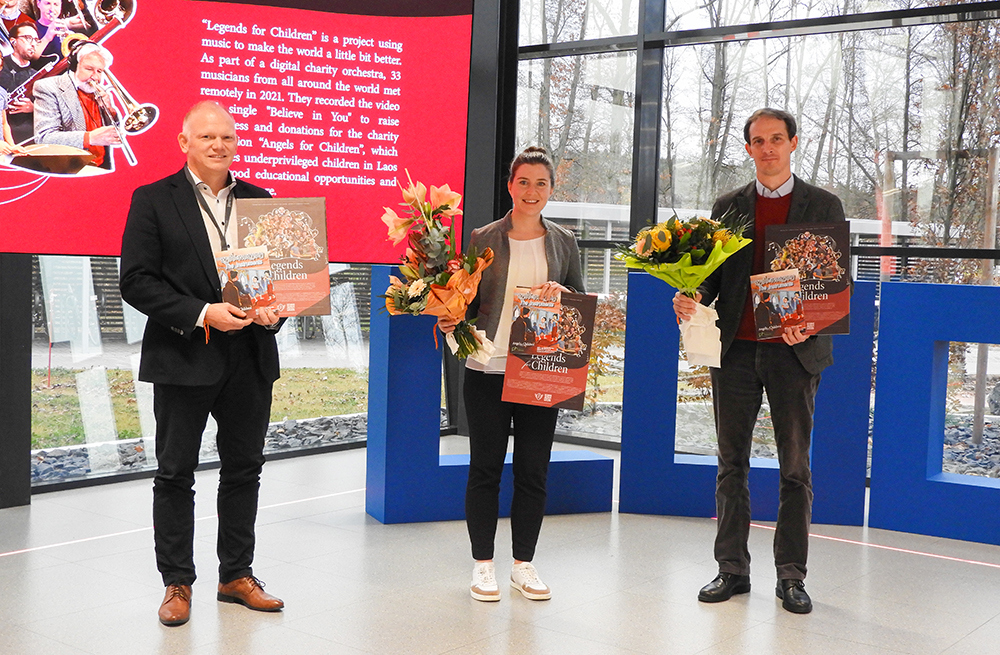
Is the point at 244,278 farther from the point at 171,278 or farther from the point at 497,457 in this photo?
the point at 497,457

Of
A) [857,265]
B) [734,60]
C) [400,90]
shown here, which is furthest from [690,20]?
[400,90]

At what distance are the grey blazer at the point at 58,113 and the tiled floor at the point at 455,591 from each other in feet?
5.52

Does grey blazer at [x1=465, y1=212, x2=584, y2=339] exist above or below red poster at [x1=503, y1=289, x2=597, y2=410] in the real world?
above

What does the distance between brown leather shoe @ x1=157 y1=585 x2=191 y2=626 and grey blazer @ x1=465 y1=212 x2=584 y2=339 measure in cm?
136

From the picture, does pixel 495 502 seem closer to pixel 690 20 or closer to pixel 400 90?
pixel 400 90

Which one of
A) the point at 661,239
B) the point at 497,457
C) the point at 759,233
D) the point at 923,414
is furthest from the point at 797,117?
the point at 497,457

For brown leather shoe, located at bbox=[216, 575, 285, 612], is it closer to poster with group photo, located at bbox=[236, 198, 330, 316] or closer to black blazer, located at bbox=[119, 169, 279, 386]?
black blazer, located at bbox=[119, 169, 279, 386]

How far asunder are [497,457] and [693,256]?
3.29 feet

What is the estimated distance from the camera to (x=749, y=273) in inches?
134

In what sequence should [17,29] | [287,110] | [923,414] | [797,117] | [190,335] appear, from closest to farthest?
[190,335] < [17,29] < [287,110] < [923,414] < [797,117]

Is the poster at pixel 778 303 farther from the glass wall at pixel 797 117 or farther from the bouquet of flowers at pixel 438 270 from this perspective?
the glass wall at pixel 797 117

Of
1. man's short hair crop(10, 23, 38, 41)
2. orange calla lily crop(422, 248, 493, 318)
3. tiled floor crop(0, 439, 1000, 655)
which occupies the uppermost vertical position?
man's short hair crop(10, 23, 38, 41)

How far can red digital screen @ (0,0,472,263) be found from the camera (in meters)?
3.86

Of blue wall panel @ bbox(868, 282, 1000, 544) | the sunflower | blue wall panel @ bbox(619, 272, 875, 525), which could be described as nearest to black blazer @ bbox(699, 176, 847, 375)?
the sunflower
